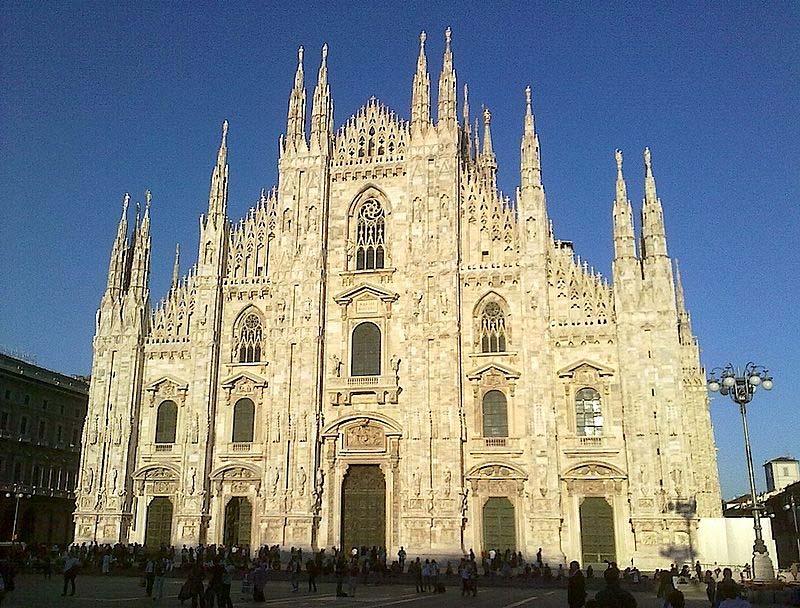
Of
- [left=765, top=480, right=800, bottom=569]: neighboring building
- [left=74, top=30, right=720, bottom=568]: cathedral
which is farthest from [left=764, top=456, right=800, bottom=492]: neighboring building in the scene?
[left=74, top=30, right=720, bottom=568]: cathedral

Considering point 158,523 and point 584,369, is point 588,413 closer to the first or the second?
point 584,369

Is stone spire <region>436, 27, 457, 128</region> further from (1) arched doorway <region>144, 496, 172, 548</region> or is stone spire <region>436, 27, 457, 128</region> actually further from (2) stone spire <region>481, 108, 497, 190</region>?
(1) arched doorway <region>144, 496, 172, 548</region>

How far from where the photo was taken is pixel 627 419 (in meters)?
36.8

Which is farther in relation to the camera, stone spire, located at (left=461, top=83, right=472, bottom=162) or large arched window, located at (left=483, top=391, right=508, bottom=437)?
stone spire, located at (left=461, top=83, right=472, bottom=162)

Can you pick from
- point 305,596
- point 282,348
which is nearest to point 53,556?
Result: point 282,348

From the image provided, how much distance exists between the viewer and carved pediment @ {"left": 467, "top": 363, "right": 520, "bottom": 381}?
38.7 meters

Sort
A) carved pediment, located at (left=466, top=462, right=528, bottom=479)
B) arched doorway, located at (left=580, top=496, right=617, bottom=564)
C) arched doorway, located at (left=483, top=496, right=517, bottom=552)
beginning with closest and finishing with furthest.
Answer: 1. arched doorway, located at (left=580, top=496, right=617, bottom=564)
2. arched doorway, located at (left=483, top=496, right=517, bottom=552)
3. carved pediment, located at (left=466, top=462, right=528, bottom=479)

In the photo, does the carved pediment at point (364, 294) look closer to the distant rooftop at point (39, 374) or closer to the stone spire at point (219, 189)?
the stone spire at point (219, 189)

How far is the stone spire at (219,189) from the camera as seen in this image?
145 feet

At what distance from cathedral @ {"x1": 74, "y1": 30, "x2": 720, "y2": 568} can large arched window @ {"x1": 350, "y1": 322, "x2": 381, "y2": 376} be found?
11cm

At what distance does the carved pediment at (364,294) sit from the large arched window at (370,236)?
4.61 ft

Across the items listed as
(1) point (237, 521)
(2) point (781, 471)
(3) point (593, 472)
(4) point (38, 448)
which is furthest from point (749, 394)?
(2) point (781, 471)

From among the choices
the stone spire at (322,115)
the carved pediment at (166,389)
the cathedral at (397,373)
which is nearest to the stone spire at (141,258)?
the cathedral at (397,373)

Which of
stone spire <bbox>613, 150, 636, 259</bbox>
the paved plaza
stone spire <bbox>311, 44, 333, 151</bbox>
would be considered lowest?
Answer: the paved plaza
